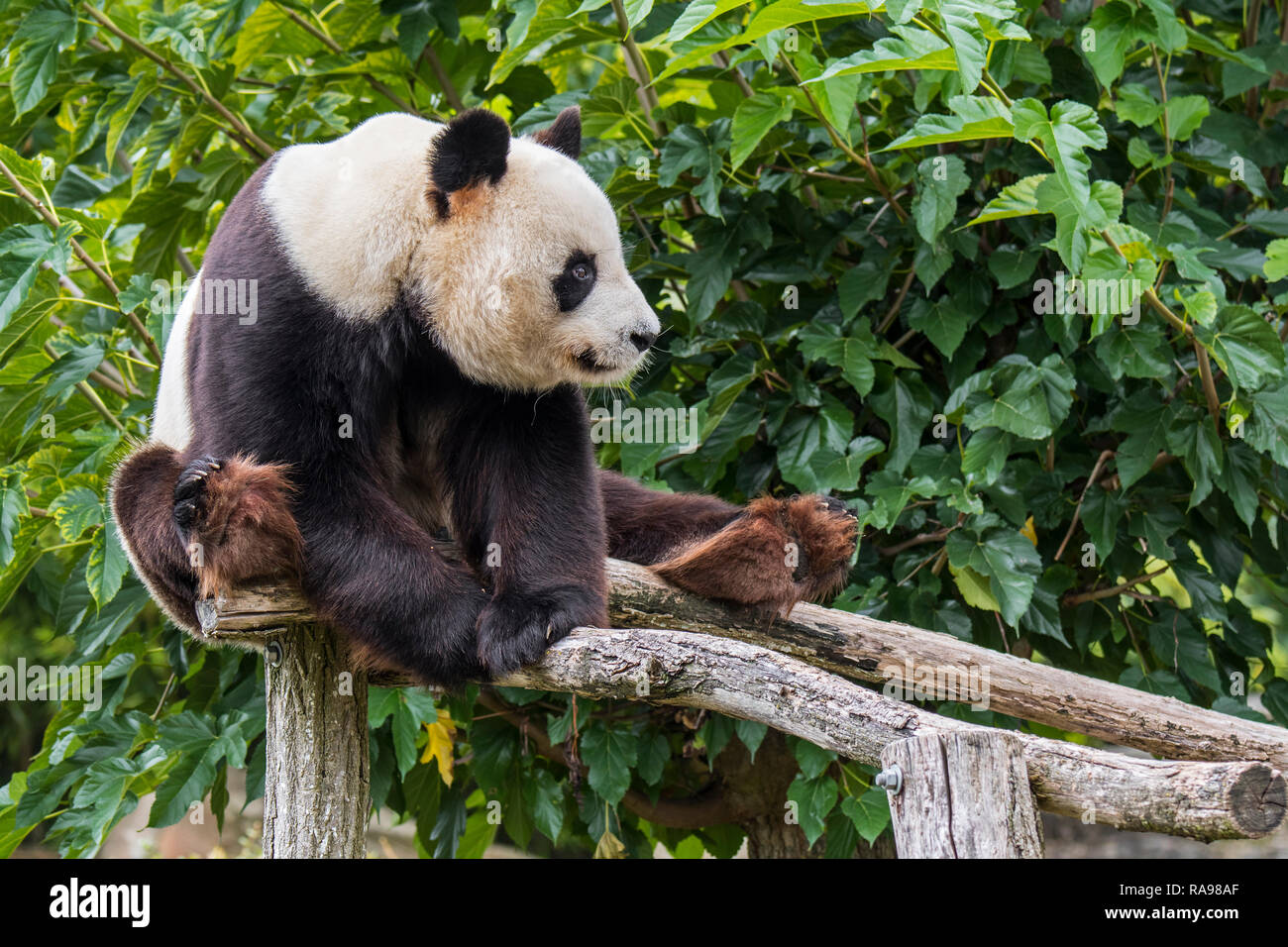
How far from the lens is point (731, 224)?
4.08 metres

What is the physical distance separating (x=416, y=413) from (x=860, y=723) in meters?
1.75

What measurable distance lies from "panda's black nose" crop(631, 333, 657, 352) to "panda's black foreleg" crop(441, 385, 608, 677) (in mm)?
335

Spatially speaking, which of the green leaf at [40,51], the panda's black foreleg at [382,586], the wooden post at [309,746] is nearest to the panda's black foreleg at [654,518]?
the panda's black foreleg at [382,586]

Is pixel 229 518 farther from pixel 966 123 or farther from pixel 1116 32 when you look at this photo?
pixel 1116 32

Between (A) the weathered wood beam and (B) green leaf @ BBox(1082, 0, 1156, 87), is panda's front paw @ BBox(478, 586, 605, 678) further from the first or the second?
(B) green leaf @ BBox(1082, 0, 1156, 87)

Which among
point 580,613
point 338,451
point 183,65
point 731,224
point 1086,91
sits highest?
point 183,65

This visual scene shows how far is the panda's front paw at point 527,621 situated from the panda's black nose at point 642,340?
684 millimetres

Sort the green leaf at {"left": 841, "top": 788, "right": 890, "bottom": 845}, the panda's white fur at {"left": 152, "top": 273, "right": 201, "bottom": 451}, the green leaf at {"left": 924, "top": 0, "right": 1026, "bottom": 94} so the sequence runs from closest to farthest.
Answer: the green leaf at {"left": 924, "top": 0, "right": 1026, "bottom": 94}
the panda's white fur at {"left": 152, "top": 273, "right": 201, "bottom": 451}
the green leaf at {"left": 841, "top": 788, "right": 890, "bottom": 845}

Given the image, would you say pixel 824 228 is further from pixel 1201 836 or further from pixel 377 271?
pixel 1201 836

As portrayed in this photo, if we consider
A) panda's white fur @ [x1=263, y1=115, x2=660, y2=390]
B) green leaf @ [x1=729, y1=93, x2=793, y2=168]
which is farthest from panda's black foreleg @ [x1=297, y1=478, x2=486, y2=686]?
green leaf @ [x1=729, y1=93, x2=793, y2=168]

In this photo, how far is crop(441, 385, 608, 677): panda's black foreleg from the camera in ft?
10.1

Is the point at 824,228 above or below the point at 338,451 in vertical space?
above

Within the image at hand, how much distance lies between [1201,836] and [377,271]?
2276 mm
